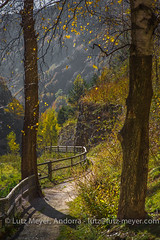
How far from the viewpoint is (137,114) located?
4.61 m

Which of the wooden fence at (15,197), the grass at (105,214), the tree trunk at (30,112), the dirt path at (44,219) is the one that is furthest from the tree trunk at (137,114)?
the tree trunk at (30,112)

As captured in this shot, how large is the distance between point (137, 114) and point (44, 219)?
4126mm

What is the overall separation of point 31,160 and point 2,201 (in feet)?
11.2

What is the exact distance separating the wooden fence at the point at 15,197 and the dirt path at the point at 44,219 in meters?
0.34

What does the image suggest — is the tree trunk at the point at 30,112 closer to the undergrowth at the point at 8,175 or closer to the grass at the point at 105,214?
the undergrowth at the point at 8,175

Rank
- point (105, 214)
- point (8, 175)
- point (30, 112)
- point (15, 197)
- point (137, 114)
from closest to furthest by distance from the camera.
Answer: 1. point (137, 114)
2. point (105, 214)
3. point (15, 197)
4. point (30, 112)
5. point (8, 175)

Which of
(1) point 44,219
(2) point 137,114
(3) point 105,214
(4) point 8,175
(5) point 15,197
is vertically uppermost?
(2) point 137,114

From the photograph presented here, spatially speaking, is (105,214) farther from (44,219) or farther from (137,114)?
(137,114)

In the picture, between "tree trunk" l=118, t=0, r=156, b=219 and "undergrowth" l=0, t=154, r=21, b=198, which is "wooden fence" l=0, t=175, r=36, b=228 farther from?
"tree trunk" l=118, t=0, r=156, b=219

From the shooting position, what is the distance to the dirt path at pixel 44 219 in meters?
5.80

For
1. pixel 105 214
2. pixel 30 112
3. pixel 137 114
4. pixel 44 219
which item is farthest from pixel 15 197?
pixel 137 114

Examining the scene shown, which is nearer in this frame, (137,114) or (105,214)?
(137,114)

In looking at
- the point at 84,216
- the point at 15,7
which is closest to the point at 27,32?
the point at 15,7

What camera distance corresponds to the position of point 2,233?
566cm
